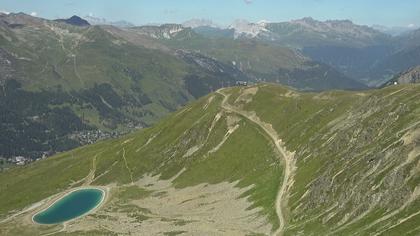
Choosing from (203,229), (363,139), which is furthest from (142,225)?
(363,139)

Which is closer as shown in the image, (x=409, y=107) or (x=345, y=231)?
(x=345, y=231)

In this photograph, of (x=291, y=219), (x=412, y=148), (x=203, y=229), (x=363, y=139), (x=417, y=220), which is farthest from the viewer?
(x=363, y=139)

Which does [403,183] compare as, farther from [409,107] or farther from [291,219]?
[409,107]

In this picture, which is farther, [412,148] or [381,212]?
[412,148]

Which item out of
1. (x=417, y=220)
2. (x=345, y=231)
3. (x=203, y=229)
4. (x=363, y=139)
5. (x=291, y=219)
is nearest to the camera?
(x=417, y=220)

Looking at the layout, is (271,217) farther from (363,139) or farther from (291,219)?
(363,139)

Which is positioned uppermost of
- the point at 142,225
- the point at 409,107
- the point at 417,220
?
the point at 409,107

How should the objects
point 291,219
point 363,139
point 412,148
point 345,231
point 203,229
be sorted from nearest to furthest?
point 345,231, point 412,148, point 291,219, point 203,229, point 363,139

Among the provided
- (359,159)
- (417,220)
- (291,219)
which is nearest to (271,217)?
(291,219)

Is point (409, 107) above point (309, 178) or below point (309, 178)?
above
